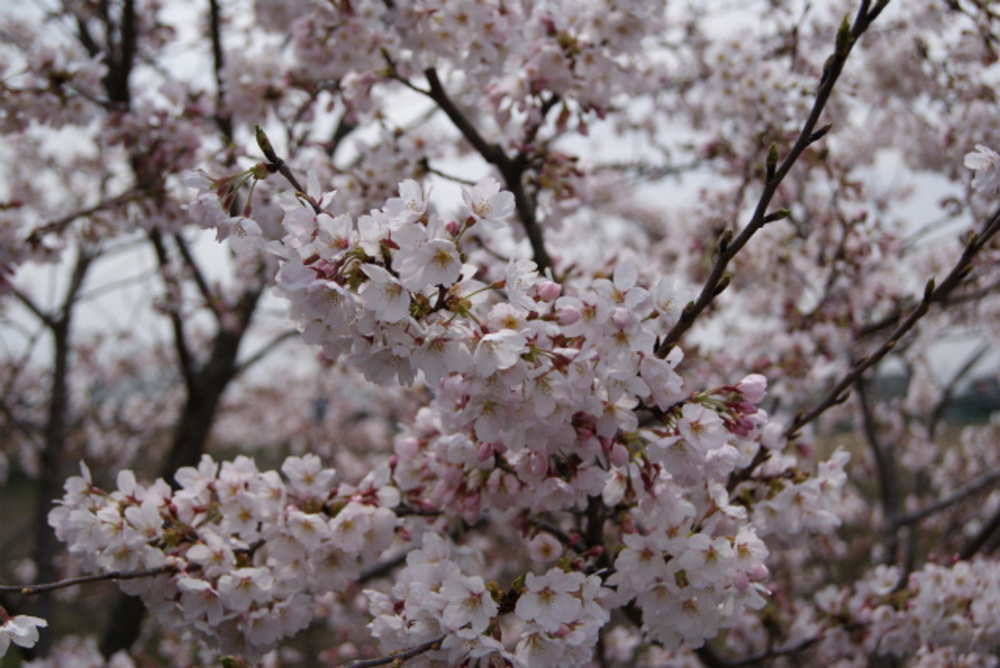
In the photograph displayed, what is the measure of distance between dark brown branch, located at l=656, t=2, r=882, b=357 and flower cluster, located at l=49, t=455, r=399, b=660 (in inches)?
37.9

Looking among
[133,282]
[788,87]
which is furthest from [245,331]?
[788,87]

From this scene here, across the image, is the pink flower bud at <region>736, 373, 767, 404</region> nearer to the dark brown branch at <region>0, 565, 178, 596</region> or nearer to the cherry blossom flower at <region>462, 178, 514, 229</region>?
the cherry blossom flower at <region>462, 178, 514, 229</region>

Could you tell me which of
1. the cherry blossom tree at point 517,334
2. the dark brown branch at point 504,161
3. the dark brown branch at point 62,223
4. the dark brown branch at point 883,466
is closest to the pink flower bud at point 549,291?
the cherry blossom tree at point 517,334

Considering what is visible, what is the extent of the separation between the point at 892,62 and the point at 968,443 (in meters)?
4.52

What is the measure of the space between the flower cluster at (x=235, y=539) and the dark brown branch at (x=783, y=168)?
0.96 m

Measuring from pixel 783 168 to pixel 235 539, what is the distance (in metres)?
1.65

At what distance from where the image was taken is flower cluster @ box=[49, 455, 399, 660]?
175cm

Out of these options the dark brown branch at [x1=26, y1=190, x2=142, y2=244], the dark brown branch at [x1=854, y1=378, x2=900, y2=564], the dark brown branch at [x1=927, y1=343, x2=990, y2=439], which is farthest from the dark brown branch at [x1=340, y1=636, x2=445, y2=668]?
the dark brown branch at [x1=927, y1=343, x2=990, y2=439]

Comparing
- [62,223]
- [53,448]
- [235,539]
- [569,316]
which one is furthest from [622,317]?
[53,448]

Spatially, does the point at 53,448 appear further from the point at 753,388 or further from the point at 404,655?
the point at 753,388

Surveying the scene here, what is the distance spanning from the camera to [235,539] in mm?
1844

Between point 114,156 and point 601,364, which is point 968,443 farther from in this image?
point 114,156

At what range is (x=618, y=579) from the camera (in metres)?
1.62

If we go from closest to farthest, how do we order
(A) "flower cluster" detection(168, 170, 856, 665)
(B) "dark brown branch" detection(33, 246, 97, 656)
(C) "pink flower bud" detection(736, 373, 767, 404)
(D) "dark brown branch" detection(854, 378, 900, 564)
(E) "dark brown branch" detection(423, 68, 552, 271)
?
1. (A) "flower cluster" detection(168, 170, 856, 665)
2. (C) "pink flower bud" detection(736, 373, 767, 404)
3. (E) "dark brown branch" detection(423, 68, 552, 271)
4. (B) "dark brown branch" detection(33, 246, 97, 656)
5. (D) "dark brown branch" detection(854, 378, 900, 564)
